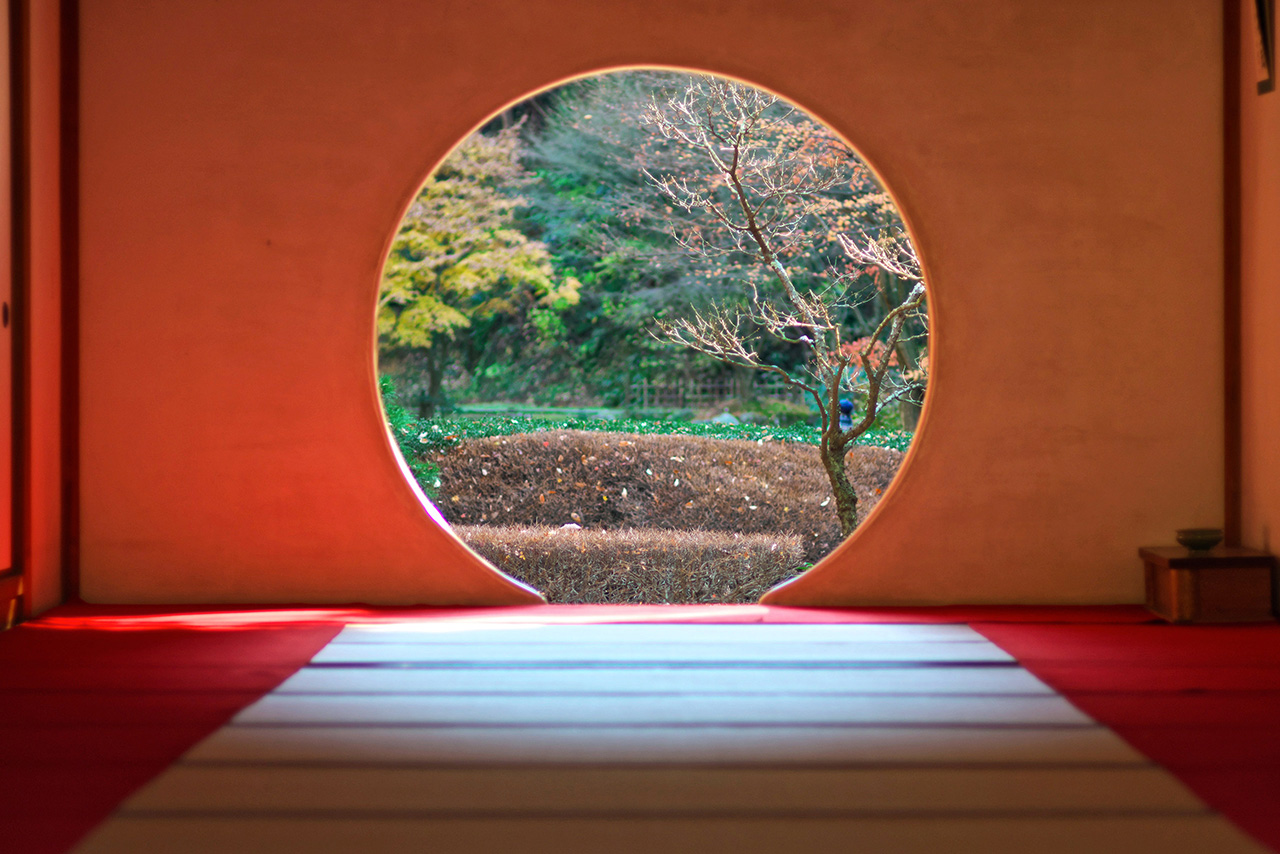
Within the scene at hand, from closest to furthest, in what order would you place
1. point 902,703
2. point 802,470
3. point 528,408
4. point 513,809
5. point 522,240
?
point 513,809 < point 902,703 < point 802,470 < point 522,240 < point 528,408

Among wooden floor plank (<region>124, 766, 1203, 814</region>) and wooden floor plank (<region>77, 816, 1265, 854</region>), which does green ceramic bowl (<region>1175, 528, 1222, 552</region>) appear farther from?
wooden floor plank (<region>77, 816, 1265, 854</region>)

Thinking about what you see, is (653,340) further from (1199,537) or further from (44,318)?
(1199,537)

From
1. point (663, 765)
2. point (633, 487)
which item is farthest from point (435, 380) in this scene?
point (663, 765)

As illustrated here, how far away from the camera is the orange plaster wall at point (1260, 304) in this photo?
134 inches

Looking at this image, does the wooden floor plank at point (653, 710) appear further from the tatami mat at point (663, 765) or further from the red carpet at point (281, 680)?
the red carpet at point (281, 680)

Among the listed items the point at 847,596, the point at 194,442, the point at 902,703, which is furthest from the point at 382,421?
the point at 902,703

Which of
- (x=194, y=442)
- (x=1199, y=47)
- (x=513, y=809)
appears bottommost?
(x=513, y=809)

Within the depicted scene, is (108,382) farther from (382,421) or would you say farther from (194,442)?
(382,421)

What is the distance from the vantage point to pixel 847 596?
367 centimetres

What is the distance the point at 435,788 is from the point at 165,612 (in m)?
2.03

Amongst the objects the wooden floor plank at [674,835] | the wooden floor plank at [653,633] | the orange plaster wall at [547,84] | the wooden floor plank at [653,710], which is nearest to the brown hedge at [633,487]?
the orange plaster wall at [547,84]

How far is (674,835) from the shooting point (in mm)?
1718

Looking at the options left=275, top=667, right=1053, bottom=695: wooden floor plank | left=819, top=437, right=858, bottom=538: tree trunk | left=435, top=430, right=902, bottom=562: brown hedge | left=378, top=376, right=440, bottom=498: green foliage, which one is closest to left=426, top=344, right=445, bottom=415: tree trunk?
left=378, top=376, right=440, bottom=498: green foliage

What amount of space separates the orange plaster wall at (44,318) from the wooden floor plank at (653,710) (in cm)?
154
